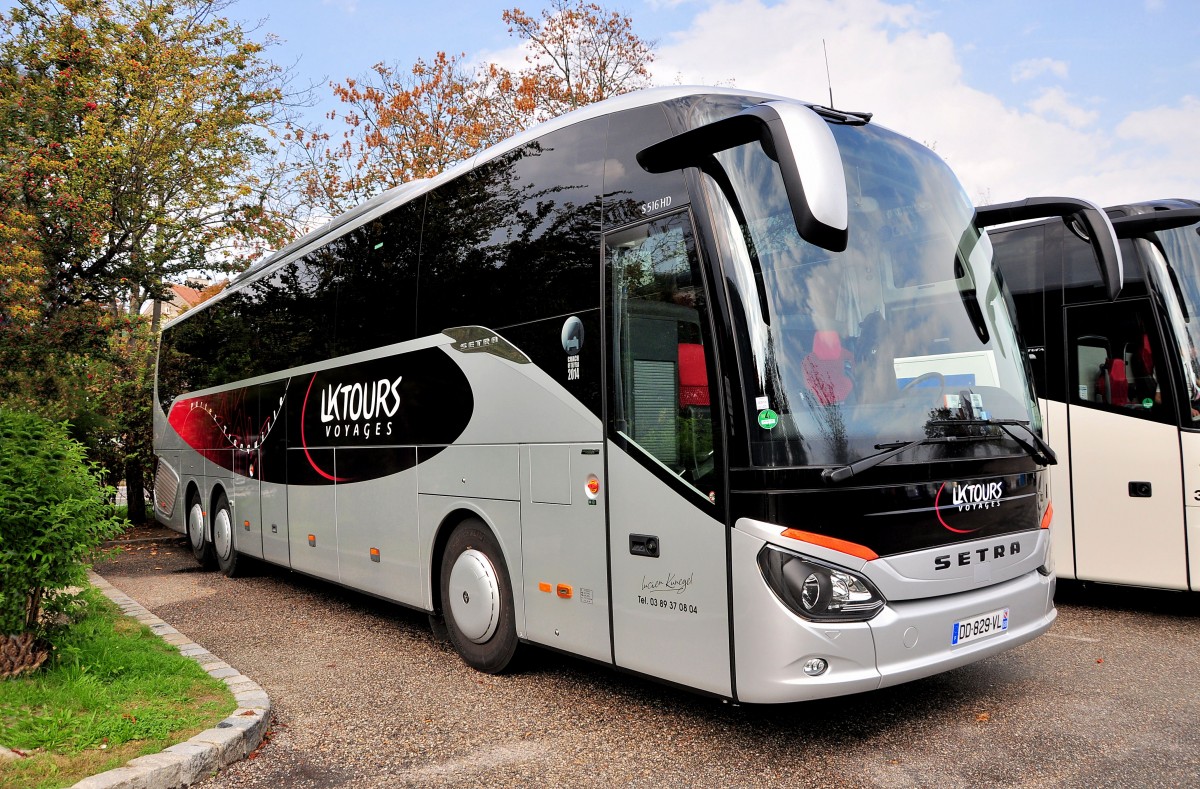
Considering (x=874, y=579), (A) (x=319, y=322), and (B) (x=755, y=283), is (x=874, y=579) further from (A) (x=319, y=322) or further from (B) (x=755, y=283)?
(A) (x=319, y=322)

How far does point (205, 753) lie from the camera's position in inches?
173

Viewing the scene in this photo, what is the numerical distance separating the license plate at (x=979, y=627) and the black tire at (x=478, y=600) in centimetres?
275

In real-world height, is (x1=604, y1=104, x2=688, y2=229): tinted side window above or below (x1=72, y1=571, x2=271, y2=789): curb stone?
above

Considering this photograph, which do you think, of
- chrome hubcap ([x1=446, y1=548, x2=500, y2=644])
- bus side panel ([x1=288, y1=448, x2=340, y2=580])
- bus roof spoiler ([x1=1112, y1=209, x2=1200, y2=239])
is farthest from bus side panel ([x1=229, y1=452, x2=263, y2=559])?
bus roof spoiler ([x1=1112, y1=209, x2=1200, y2=239])

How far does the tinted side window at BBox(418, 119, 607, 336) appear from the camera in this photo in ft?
17.6

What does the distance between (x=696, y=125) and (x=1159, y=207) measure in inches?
187

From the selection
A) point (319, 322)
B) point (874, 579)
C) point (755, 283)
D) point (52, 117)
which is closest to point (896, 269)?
point (755, 283)

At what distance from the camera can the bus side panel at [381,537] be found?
7.07 meters

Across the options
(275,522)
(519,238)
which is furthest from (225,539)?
(519,238)

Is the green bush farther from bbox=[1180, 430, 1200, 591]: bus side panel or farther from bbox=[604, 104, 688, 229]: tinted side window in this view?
bbox=[1180, 430, 1200, 591]: bus side panel

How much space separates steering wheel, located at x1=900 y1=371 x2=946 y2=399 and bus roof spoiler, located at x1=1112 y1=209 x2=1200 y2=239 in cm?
351

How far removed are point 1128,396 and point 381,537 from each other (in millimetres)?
6189

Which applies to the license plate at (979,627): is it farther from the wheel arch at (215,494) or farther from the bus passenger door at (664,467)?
the wheel arch at (215,494)

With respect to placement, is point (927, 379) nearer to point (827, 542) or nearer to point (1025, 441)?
point (1025, 441)
